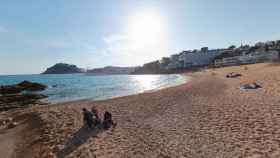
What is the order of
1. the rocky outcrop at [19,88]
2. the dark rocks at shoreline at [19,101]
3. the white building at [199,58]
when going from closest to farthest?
the dark rocks at shoreline at [19,101] → the rocky outcrop at [19,88] → the white building at [199,58]

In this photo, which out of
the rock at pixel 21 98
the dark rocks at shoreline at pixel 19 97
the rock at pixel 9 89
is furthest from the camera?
the rock at pixel 9 89

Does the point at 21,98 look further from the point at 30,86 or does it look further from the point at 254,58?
the point at 254,58

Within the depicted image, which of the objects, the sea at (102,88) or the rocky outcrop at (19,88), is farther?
the rocky outcrop at (19,88)

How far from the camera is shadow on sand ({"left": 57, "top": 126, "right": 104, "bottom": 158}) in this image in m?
8.33

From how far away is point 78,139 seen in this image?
31.6ft

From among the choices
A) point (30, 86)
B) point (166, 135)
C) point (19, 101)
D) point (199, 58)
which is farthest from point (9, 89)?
point (199, 58)

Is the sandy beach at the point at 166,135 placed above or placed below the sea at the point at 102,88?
above

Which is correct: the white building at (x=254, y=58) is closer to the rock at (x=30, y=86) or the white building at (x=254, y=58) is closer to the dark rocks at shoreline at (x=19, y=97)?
the rock at (x=30, y=86)

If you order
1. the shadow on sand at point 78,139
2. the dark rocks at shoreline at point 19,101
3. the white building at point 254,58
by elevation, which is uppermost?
the white building at point 254,58

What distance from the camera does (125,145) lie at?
27.7 ft

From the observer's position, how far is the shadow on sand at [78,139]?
328 inches

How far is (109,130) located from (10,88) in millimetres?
33894

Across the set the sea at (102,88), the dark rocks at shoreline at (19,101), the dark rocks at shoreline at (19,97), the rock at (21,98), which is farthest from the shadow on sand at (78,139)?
the rock at (21,98)

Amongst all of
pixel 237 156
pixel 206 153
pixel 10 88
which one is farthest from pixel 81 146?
pixel 10 88
